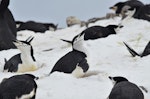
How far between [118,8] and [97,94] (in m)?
10.8

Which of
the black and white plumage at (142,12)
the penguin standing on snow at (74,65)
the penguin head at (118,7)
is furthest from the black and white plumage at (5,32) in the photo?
the penguin head at (118,7)

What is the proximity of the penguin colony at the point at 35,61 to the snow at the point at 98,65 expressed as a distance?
0.19 meters

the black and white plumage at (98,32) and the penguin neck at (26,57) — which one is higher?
the penguin neck at (26,57)

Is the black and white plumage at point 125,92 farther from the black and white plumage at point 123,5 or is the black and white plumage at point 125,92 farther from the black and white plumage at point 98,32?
the black and white plumage at point 123,5

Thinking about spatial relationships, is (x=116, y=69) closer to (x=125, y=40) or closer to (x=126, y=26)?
(x=125, y=40)

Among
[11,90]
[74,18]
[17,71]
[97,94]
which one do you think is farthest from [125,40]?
[74,18]

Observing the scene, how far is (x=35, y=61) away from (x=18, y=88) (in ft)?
10.3

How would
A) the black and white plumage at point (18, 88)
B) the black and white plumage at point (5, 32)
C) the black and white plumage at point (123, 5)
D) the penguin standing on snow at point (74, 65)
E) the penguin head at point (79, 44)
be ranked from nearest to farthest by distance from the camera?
the black and white plumage at point (18, 88), the penguin standing on snow at point (74, 65), the penguin head at point (79, 44), the black and white plumage at point (5, 32), the black and white plumage at point (123, 5)

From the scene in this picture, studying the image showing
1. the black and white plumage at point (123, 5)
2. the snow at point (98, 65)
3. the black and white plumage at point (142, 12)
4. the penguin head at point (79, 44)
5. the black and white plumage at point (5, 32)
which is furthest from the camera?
the black and white plumage at point (123, 5)

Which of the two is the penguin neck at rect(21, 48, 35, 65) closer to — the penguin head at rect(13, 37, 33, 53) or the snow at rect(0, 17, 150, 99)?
the penguin head at rect(13, 37, 33, 53)

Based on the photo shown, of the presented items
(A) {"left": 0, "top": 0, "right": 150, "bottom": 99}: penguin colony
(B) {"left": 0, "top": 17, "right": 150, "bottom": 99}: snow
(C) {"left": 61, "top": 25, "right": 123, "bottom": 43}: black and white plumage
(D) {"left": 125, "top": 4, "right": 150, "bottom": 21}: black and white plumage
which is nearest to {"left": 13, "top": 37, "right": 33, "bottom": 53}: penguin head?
(A) {"left": 0, "top": 0, "right": 150, "bottom": 99}: penguin colony

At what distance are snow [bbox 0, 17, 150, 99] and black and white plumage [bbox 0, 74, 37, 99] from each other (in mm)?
410

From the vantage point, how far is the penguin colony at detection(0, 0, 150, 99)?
251 inches

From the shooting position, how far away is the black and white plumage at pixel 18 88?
20.8 feet
